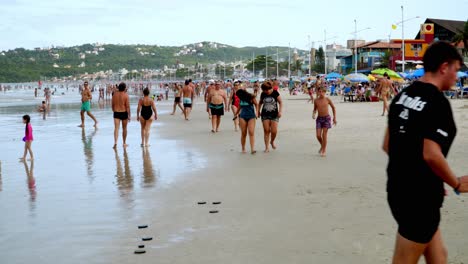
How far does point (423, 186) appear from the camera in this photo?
9.84ft

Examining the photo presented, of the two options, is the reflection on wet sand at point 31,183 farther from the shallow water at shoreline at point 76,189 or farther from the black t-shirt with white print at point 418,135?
the black t-shirt with white print at point 418,135

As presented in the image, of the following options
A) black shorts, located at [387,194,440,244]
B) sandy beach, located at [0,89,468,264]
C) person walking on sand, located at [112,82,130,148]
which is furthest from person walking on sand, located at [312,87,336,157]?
black shorts, located at [387,194,440,244]

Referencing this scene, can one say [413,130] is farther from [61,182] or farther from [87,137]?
[87,137]

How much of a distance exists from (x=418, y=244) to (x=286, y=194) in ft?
14.7

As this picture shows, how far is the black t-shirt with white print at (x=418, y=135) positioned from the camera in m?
2.95

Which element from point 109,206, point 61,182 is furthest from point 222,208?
point 61,182

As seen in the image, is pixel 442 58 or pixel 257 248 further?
pixel 257 248

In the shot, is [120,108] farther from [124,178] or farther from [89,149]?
[124,178]

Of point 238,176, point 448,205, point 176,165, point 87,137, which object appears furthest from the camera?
point 87,137

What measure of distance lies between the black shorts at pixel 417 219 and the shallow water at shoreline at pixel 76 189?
3018 mm

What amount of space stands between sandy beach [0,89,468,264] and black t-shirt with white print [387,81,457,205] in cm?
183

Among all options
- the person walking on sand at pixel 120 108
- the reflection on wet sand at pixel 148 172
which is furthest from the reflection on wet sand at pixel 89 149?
the reflection on wet sand at pixel 148 172

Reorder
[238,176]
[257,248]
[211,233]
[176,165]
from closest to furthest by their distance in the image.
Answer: [257,248] → [211,233] → [238,176] → [176,165]

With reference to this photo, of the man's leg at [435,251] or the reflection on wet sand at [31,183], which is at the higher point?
the man's leg at [435,251]
